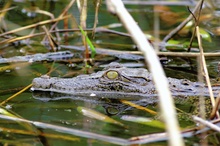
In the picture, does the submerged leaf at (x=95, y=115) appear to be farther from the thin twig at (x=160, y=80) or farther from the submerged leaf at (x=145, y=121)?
the thin twig at (x=160, y=80)

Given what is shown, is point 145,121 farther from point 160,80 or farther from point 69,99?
point 160,80

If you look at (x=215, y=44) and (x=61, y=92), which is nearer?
(x=61, y=92)

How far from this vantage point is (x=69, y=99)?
343cm

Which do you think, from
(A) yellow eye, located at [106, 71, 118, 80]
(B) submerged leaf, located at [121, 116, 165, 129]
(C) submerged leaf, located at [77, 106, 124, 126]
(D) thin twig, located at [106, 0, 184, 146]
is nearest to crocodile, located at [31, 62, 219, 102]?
(A) yellow eye, located at [106, 71, 118, 80]

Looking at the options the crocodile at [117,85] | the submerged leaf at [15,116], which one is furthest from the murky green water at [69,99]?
the crocodile at [117,85]

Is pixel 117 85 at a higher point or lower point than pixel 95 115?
higher

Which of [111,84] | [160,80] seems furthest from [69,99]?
[160,80]

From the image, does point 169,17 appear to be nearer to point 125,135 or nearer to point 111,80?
point 111,80

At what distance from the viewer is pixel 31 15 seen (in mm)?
6535

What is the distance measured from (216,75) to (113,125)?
62.9 inches

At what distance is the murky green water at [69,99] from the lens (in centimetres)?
258

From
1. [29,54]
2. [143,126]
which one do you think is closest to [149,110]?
[143,126]

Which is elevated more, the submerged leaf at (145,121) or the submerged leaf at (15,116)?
the submerged leaf at (145,121)

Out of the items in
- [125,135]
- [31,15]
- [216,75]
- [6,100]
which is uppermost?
[31,15]
